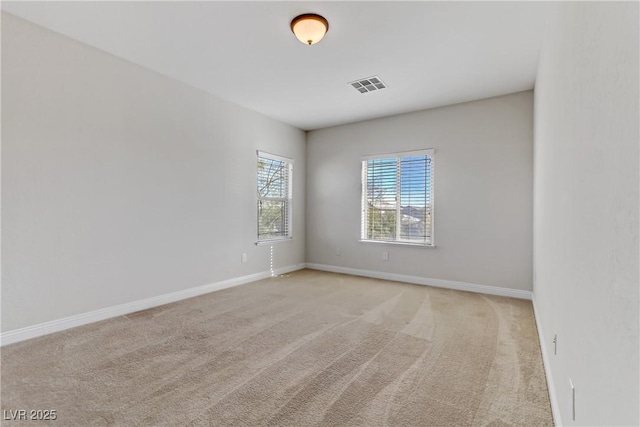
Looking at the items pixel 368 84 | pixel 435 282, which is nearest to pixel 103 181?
pixel 368 84

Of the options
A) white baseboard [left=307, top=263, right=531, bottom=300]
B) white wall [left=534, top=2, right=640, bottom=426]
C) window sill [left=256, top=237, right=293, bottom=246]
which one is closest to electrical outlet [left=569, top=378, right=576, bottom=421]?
white wall [left=534, top=2, right=640, bottom=426]

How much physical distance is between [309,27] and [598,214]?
2374 millimetres

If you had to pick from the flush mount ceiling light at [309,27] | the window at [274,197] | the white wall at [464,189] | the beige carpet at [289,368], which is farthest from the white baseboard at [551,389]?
the window at [274,197]

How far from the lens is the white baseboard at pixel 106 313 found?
2.58m

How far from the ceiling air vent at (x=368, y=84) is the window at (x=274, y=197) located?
1.92 metres

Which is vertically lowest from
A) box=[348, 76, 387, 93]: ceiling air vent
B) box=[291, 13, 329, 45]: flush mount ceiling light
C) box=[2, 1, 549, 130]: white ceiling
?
box=[291, 13, 329, 45]: flush mount ceiling light

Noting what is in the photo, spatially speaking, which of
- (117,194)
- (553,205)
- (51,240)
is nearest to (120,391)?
(51,240)

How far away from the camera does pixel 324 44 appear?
289cm

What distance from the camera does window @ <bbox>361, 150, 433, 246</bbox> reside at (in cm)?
468

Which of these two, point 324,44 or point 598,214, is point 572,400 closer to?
point 598,214

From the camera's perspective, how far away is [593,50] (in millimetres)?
1060

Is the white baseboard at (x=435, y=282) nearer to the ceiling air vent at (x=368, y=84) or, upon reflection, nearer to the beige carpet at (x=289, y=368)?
the beige carpet at (x=289, y=368)

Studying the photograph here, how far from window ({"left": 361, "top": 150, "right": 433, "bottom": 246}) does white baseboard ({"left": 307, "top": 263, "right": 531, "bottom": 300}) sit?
560mm

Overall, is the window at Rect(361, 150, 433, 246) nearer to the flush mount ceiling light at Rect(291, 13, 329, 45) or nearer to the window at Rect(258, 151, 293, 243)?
the window at Rect(258, 151, 293, 243)
